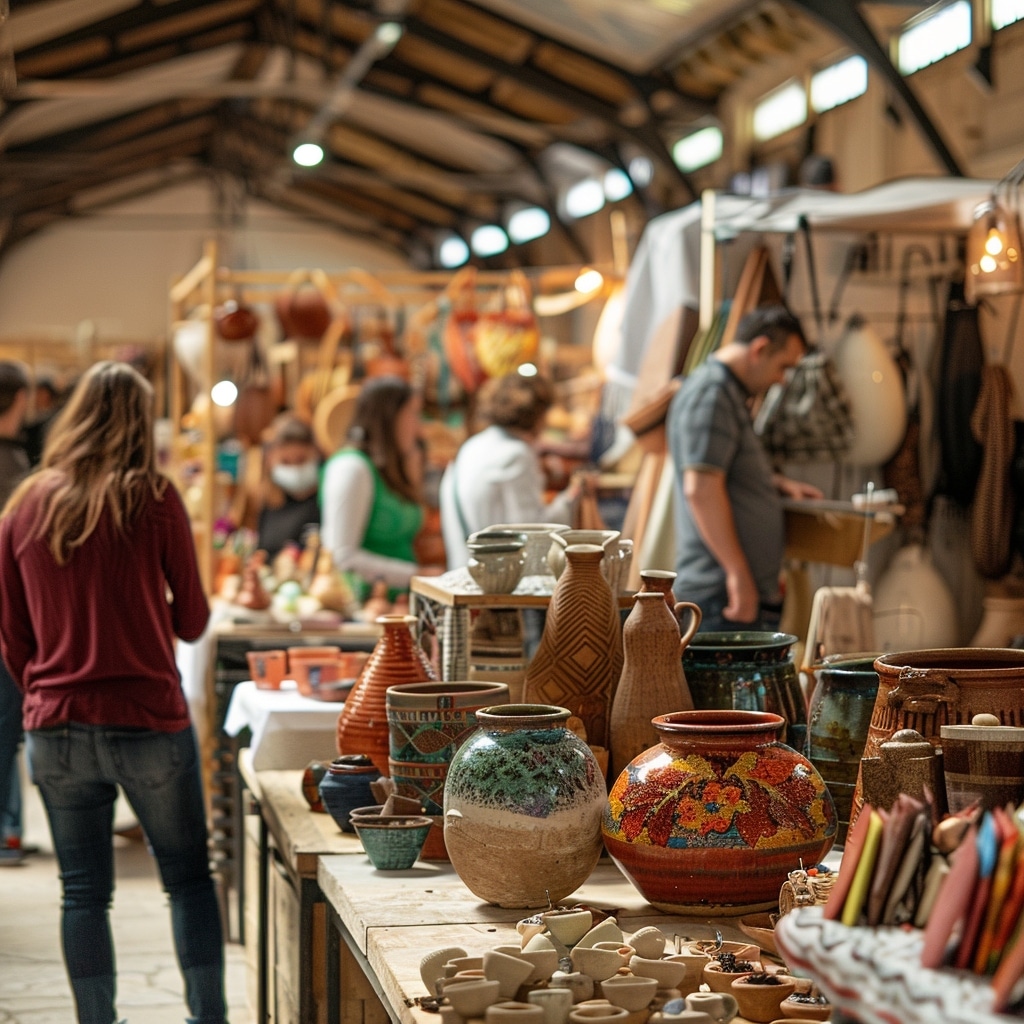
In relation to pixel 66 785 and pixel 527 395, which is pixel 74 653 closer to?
pixel 66 785

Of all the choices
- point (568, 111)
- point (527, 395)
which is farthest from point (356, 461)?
point (568, 111)

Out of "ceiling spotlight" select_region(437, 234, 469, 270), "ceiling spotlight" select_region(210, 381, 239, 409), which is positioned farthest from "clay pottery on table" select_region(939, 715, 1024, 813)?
"ceiling spotlight" select_region(437, 234, 469, 270)

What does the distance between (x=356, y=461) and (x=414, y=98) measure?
334 inches

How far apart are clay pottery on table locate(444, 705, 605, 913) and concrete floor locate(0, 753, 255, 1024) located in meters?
1.66

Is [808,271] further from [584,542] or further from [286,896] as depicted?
[286,896]

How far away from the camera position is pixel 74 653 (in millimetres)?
2666

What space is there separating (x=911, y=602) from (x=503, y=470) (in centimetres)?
122

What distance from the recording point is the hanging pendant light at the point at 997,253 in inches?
120

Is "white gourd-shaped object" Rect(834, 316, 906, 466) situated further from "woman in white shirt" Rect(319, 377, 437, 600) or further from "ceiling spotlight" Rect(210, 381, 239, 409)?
"ceiling spotlight" Rect(210, 381, 239, 409)

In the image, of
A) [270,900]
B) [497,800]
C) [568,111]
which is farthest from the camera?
[568,111]

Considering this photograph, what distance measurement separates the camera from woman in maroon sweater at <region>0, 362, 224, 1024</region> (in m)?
2.66

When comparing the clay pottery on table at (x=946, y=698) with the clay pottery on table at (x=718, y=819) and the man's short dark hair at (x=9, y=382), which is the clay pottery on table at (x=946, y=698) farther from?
the man's short dark hair at (x=9, y=382)

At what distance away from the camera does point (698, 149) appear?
10.3 m

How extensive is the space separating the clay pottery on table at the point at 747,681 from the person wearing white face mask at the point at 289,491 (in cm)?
385
